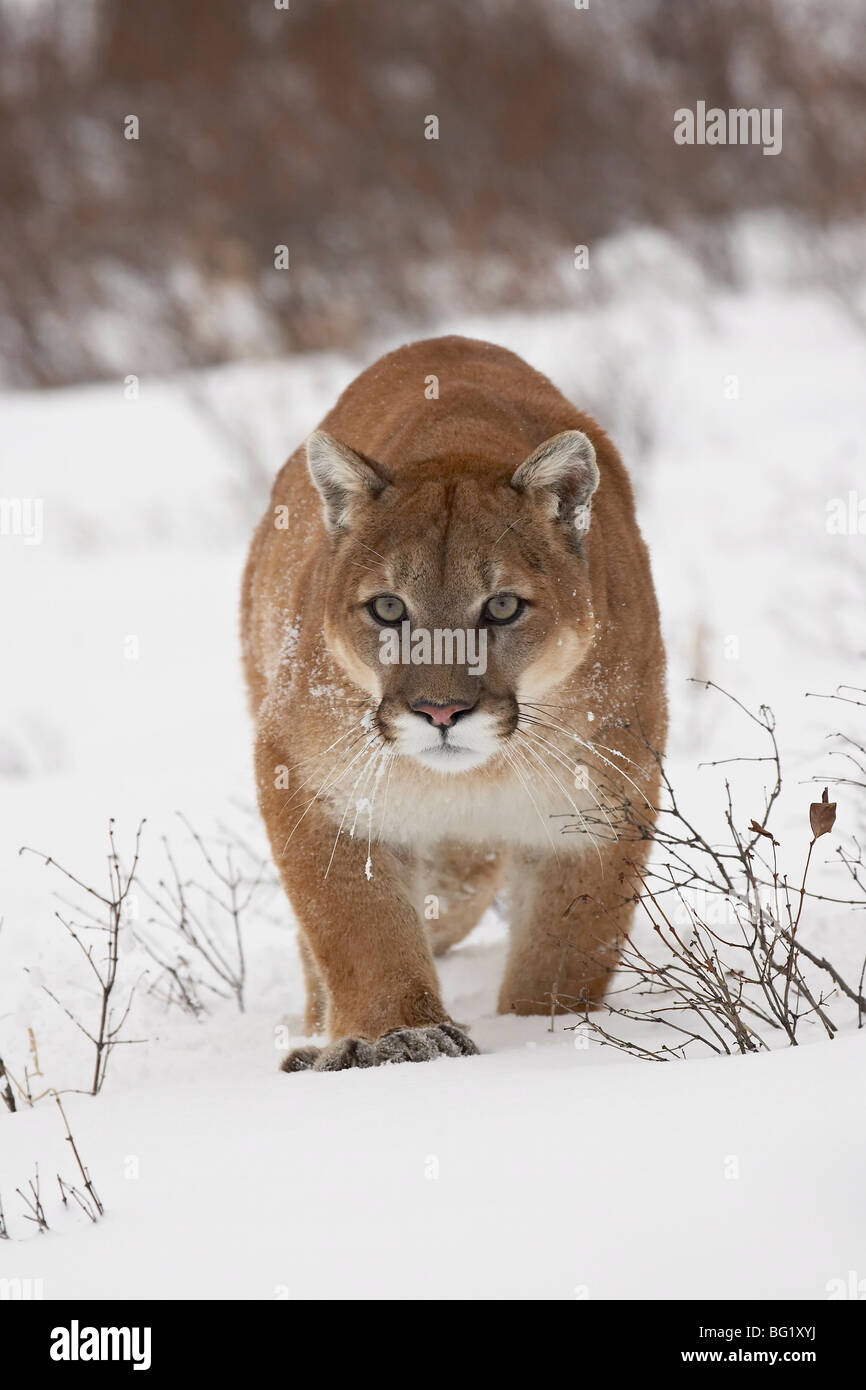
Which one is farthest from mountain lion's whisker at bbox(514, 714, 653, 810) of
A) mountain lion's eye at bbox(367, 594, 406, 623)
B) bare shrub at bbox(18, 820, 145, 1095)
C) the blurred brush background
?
the blurred brush background

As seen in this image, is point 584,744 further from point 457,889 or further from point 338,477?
point 457,889

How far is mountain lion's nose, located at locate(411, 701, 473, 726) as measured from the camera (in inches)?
146

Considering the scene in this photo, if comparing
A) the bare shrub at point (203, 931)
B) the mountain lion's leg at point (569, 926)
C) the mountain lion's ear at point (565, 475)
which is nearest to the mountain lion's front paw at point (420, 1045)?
the mountain lion's leg at point (569, 926)

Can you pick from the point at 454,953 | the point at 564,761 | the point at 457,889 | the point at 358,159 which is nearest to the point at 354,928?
the point at 564,761

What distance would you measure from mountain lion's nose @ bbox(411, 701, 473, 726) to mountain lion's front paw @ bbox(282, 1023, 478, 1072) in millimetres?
754

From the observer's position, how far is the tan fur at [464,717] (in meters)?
3.97

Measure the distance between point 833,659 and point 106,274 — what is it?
1097 cm

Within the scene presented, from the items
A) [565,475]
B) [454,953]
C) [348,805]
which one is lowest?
[454,953]

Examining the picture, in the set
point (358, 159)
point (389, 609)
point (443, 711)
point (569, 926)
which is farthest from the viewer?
point (358, 159)

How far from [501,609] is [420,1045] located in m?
1.03

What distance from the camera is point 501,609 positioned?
3.96 meters

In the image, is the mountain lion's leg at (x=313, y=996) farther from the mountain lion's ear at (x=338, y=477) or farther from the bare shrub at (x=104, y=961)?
the mountain lion's ear at (x=338, y=477)

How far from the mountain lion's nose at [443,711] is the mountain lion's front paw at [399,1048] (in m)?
0.75
